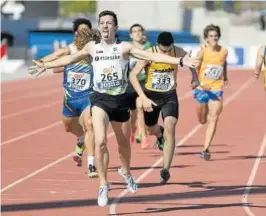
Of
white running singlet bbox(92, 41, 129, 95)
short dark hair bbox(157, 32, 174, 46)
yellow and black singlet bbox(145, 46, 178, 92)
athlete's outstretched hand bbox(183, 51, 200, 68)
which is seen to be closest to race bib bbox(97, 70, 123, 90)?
white running singlet bbox(92, 41, 129, 95)

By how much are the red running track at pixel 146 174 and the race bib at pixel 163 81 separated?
3.86 ft

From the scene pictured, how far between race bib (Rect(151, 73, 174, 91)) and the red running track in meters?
1.18

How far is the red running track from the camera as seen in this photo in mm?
10398

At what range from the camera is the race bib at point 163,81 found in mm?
12734

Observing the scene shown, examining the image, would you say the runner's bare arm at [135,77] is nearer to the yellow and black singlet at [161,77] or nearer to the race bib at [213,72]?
the yellow and black singlet at [161,77]

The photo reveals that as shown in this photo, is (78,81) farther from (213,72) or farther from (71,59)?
(213,72)

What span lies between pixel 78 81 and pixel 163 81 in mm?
1104

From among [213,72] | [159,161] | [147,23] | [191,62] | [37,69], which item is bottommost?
[147,23]

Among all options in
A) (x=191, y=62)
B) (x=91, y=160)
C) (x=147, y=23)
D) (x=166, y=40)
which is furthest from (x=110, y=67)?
(x=147, y=23)

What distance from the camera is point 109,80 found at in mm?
10406

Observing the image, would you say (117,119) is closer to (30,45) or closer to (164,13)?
(30,45)

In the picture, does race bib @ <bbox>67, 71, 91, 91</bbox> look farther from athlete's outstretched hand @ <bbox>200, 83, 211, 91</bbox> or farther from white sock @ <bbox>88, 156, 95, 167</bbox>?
athlete's outstretched hand @ <bbox>200, 83, 211, 91</bbox>

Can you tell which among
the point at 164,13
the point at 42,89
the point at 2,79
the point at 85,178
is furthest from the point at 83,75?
the point at 164,13

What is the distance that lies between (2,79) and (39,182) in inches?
1156
